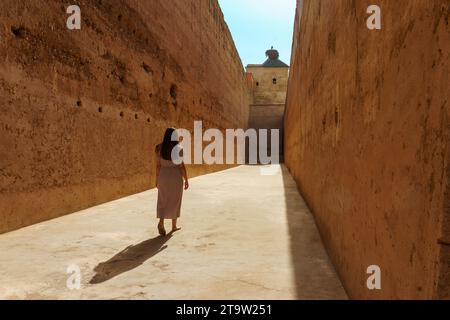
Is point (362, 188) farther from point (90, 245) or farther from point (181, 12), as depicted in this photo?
point (181, 12)

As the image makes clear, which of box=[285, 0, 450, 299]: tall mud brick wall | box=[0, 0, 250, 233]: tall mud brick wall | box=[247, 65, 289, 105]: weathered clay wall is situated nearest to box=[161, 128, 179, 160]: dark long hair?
box=[0, 0, 250, 233]: tall mud brick wall

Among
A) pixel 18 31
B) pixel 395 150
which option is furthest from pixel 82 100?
pixel 395 150

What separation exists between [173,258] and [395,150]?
2.22m

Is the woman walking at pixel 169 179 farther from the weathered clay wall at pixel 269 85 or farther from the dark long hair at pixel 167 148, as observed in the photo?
the weathered clay wall at pixel 269 85

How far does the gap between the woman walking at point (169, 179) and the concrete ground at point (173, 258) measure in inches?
11.3

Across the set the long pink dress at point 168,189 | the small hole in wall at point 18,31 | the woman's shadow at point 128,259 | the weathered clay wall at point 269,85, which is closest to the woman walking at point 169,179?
the long pink dress at point 168,189

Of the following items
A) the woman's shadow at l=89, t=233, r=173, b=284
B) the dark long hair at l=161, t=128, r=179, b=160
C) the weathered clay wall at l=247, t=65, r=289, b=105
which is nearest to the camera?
the woman's shadow at l=89, t=233, r=173, b=284

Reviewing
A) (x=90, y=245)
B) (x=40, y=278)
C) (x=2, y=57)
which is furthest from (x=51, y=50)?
(x=40, y=278)

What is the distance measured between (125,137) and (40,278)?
487 centimetres

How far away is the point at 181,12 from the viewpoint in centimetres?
1096

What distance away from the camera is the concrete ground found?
93.3 inches

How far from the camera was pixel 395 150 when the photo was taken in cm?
149

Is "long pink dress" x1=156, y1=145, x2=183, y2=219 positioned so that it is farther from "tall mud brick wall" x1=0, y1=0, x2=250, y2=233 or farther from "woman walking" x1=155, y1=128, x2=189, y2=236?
"tall mud brick wall" x1=0, y1=0, x2=250, y2=233

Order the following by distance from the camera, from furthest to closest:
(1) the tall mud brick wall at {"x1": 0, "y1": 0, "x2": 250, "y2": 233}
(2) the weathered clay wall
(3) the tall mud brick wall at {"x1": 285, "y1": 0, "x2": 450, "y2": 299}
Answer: (2) the weathered clay wall < (1) the tall mud brick wall at {"x1": 0, "y1": 0, "x2": 250, "y2": 233} < (3) the tall mud brick wall at {"x1": 285, "y1": 0, "x2": 450, "y2": 299}
